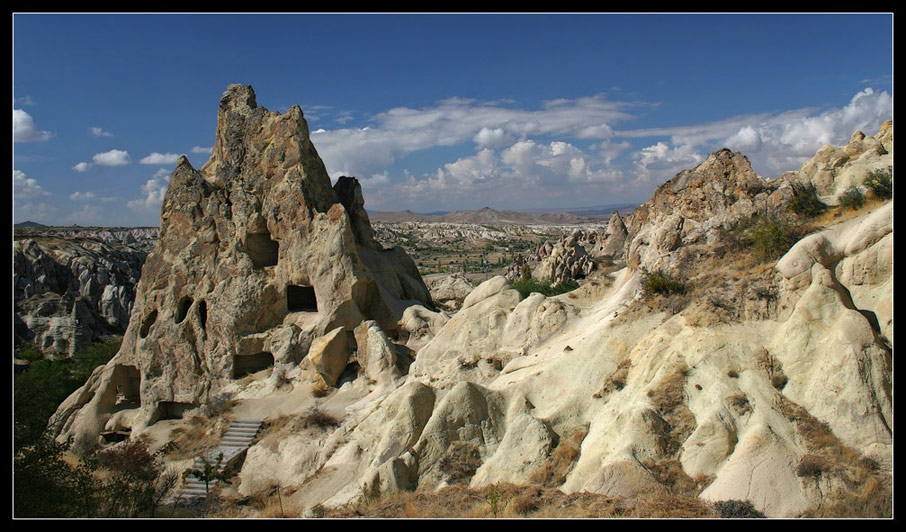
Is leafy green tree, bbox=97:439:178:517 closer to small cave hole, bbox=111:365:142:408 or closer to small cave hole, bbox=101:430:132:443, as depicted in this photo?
small cave hole, bbox=101:430:132:443

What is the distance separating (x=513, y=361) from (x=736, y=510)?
8146mm

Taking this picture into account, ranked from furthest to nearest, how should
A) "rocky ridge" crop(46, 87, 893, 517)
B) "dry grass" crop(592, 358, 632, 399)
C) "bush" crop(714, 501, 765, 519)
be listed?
"dry grass" crop(592, 358, 632, 399) < "rocky ridge" crop(46, 87, 893, 517) < "bush" crop(714, 501, 765, 519)

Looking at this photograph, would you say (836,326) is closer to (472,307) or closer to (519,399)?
(519,399)

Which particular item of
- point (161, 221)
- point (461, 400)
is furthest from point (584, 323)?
point (161, 221)

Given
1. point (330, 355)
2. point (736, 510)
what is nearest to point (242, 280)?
point (330, 355)

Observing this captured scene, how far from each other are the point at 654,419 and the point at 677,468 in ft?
3.25

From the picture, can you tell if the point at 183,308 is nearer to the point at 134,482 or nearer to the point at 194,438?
the point at 194,438

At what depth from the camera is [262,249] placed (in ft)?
79.4

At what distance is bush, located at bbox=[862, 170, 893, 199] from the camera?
1373 centimetres

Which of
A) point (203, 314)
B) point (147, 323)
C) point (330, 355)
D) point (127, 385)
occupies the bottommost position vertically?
point (127, 385)

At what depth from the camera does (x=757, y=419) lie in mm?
10844

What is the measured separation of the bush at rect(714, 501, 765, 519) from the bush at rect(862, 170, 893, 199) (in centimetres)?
861

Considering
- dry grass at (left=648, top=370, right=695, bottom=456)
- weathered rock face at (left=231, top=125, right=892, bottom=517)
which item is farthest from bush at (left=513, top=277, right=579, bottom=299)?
dry grass at (left=648, top=370, right=695, bottom=456)
